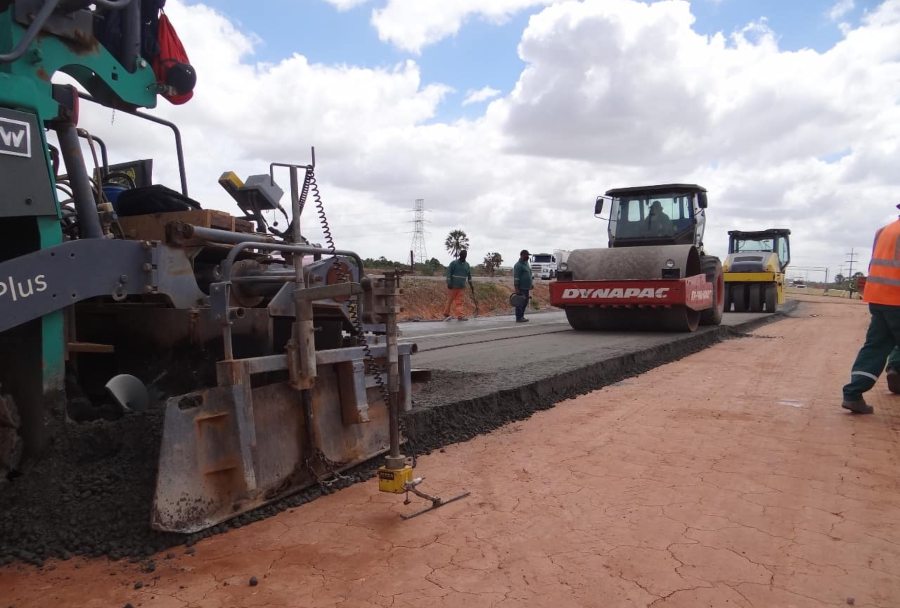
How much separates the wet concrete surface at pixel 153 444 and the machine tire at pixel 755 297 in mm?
14404

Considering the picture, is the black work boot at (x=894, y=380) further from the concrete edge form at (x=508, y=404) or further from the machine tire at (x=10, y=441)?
the machine tire at (x=10, y=441)

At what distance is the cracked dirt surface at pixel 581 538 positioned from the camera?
2482 millimetres

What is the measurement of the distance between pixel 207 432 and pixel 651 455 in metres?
2.77

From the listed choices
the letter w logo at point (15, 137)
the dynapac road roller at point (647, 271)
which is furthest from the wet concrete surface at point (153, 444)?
the dynapac road roller at point (647, 271)

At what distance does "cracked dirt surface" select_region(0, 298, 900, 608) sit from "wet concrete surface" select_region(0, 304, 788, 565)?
0.11m

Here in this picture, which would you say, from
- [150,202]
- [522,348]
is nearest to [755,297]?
[522,348]

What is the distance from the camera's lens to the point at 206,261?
378 cm

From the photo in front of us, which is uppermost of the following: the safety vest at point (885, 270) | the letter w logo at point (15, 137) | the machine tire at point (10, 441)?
the letter w logo at point (15, 137)

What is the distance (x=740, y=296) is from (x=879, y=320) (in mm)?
17396

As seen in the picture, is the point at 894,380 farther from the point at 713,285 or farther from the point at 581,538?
the point at 713,285

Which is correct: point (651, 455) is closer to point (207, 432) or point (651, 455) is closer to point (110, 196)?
point (207, 432)

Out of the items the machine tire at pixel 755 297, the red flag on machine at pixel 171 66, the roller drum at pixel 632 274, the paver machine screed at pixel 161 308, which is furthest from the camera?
the machine tire at pixel 755 297

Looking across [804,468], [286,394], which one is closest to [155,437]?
[286,394]

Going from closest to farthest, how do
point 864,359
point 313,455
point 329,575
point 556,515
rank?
point 329,575
point 556,515
point 313,455
point 864,359
